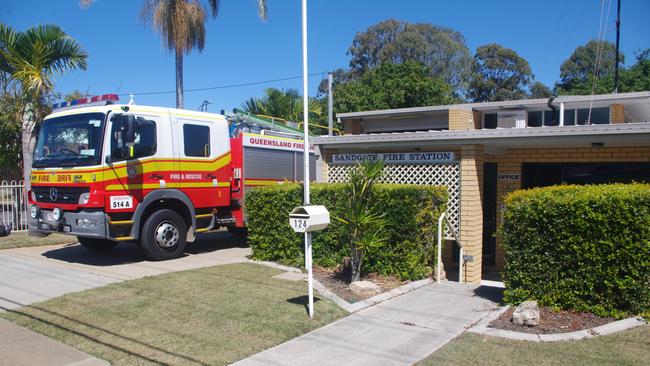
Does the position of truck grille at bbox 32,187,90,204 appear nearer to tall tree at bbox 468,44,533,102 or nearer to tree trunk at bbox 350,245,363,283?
tree trunk at bbox 350,245,363,283

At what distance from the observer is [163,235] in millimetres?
11000

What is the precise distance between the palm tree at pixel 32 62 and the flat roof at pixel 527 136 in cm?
914

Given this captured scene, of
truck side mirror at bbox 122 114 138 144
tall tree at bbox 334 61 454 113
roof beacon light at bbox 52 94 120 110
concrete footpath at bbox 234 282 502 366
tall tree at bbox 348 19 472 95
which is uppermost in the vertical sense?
tall tree at bbox 348 19 472 95

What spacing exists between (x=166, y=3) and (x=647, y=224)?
16266mm

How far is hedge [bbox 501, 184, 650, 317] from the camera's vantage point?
6.34m

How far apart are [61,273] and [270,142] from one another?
5784 mm

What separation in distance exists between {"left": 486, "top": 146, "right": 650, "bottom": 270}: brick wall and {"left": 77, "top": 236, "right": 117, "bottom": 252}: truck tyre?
829 centimetres

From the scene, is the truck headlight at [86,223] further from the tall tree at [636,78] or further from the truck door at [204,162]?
the tall tree at [636,78]

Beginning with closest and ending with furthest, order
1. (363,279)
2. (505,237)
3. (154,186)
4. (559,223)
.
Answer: (559,223) < (505,237) < (363,279) < (154,186)

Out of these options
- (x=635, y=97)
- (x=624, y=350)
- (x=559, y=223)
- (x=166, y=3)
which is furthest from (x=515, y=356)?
(x=166, y=3)

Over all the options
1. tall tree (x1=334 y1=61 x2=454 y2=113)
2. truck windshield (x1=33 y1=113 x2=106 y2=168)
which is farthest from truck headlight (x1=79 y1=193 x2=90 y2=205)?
tall tree (x1=334 y1=61 x2=454 y2=113)

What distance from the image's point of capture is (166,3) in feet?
59.7

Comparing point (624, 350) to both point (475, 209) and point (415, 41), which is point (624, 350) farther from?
point (415, 41)

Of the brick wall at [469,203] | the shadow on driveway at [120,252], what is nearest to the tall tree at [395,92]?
the shadow on driveway at [120,252]
